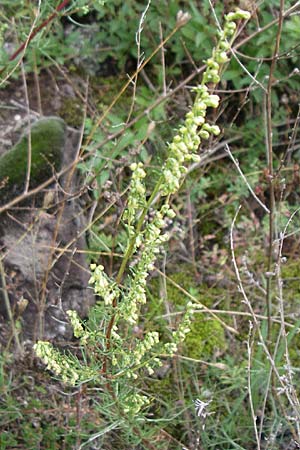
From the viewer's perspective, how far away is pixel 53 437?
2.43 m

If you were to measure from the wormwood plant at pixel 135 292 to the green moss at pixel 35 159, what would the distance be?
1.14 metres

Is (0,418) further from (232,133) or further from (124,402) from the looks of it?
(232,133)

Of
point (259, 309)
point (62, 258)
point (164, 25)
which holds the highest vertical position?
point (164, 25)

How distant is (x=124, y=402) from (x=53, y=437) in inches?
23.5

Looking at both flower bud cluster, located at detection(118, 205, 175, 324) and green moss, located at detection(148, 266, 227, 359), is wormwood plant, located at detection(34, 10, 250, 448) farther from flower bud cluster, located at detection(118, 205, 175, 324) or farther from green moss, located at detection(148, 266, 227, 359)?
green moss, located at detection(148, 266, 227, 359)

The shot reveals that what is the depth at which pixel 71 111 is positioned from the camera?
148 inches

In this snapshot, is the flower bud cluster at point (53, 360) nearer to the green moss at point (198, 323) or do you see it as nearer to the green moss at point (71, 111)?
the green moss at point (198, 323)

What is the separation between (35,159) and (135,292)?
4.67 feet

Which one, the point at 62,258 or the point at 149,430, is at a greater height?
the point at 62,258

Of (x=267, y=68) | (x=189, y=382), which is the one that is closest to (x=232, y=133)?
(x=267, y=68)

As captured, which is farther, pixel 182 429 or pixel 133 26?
pixel 133 26

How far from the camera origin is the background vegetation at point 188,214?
8.12ft

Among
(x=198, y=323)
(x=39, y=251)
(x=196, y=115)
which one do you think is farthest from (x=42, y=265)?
(x=196, y=115)

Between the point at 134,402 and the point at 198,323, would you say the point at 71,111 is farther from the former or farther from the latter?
the point at 134,402
